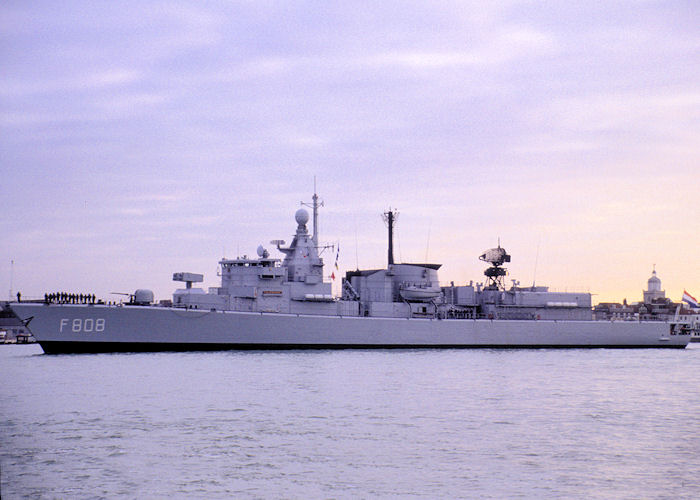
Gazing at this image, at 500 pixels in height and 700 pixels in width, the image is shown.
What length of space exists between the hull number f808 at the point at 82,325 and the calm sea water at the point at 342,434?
24.1 ft

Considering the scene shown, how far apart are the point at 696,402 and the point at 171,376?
1742cm

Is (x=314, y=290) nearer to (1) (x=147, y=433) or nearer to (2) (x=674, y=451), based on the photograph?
(1) (x=147, y=433)

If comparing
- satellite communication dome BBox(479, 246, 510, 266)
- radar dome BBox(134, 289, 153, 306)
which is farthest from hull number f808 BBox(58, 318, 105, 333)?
satellite communication dome BBox(479, 246, 510, 266)

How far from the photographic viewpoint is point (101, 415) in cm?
1852

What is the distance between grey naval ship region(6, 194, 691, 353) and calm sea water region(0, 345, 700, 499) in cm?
775

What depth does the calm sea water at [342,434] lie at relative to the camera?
40.1 feet

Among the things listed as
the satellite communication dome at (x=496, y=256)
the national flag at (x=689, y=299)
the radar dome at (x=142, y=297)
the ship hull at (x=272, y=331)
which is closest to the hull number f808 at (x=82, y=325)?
the ship hull at (x=272, y=331)

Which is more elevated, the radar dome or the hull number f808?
the radar dome

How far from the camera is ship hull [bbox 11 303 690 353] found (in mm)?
36594

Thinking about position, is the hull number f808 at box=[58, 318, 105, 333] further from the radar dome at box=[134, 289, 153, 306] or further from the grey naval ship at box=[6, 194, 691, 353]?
the radar dome at box=[134, 289, 153, 306]

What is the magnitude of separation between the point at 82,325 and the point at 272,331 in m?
9.84

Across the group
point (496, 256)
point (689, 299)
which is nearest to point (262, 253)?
point (496, 256)

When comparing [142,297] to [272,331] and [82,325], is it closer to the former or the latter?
[82,325]

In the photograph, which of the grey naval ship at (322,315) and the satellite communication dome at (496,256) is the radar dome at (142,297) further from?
the satellite communication dome at (496,256)
